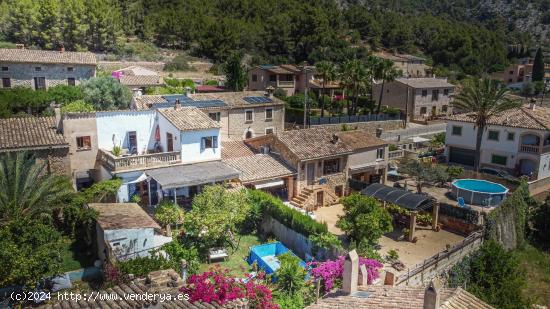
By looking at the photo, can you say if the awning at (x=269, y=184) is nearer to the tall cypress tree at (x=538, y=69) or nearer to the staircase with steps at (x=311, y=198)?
the staircase with steps at (x=311, y=198)

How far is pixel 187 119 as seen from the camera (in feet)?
108

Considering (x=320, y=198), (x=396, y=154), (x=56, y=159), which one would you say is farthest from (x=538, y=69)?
(x=56, y=159)

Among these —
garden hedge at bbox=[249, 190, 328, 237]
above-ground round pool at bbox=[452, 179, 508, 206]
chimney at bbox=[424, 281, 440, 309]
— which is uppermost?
chimney at bbox=[424, 281, 440, 309]

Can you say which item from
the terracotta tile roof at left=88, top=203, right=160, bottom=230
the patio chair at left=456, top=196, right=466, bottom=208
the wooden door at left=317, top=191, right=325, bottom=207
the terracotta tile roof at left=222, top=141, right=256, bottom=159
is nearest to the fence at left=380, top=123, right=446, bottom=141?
the patio chair at left=456, top=196, right=466, bottom=208

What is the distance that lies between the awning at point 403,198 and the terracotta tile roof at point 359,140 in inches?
267

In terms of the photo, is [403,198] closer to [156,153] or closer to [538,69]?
[156,153]

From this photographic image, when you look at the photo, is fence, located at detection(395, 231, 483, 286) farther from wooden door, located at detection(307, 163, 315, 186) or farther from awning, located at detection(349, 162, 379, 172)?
wooden door, located at detection(307, 163, 315, 186)

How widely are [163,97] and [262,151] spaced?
11861 mm

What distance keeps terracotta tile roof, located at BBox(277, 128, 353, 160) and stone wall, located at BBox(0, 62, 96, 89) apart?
93.9ft

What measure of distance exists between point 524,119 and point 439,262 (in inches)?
1022

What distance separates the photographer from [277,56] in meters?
98.1

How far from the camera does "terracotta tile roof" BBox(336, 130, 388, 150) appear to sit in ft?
127

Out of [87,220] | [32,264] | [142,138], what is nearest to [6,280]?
[32,264]

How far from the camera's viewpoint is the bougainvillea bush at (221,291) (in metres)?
14.6
